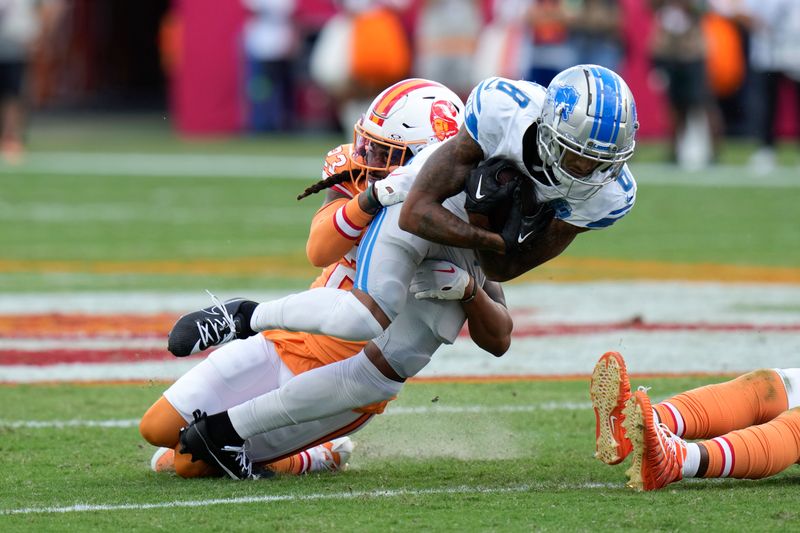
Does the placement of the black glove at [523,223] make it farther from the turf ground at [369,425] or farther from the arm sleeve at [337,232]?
the turf ground at [369,425]

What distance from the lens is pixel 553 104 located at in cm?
385

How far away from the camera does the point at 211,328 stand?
164 inches

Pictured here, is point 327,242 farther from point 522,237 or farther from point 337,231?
point 522,237

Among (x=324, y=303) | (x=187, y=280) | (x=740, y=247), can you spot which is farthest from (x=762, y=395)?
(x=740, y=247)

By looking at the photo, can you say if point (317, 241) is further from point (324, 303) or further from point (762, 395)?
point (762, 395)

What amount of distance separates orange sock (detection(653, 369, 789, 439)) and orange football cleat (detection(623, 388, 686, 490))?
7.0 inches

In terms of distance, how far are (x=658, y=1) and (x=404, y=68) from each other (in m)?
3.44

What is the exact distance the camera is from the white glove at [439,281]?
4.02 m

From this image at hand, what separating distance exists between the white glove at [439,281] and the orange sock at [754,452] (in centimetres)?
79

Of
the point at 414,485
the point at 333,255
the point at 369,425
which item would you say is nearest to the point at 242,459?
the point at 414,485

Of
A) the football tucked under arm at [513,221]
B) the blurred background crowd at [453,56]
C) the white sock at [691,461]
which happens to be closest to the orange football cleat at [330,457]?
the football tucked under arm at [513,221]

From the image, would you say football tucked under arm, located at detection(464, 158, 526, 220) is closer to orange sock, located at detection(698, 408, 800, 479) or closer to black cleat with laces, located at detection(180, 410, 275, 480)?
orange sock, located at detection(698, 408, 800, 479)

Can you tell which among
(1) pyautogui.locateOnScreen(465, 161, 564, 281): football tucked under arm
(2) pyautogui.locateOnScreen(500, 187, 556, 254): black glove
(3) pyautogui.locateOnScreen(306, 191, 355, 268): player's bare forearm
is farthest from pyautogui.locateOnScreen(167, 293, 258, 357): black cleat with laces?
(2) pyautogui.locateOnScreen(500, 187, 556, 254): black glove

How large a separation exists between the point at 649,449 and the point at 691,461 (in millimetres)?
183
